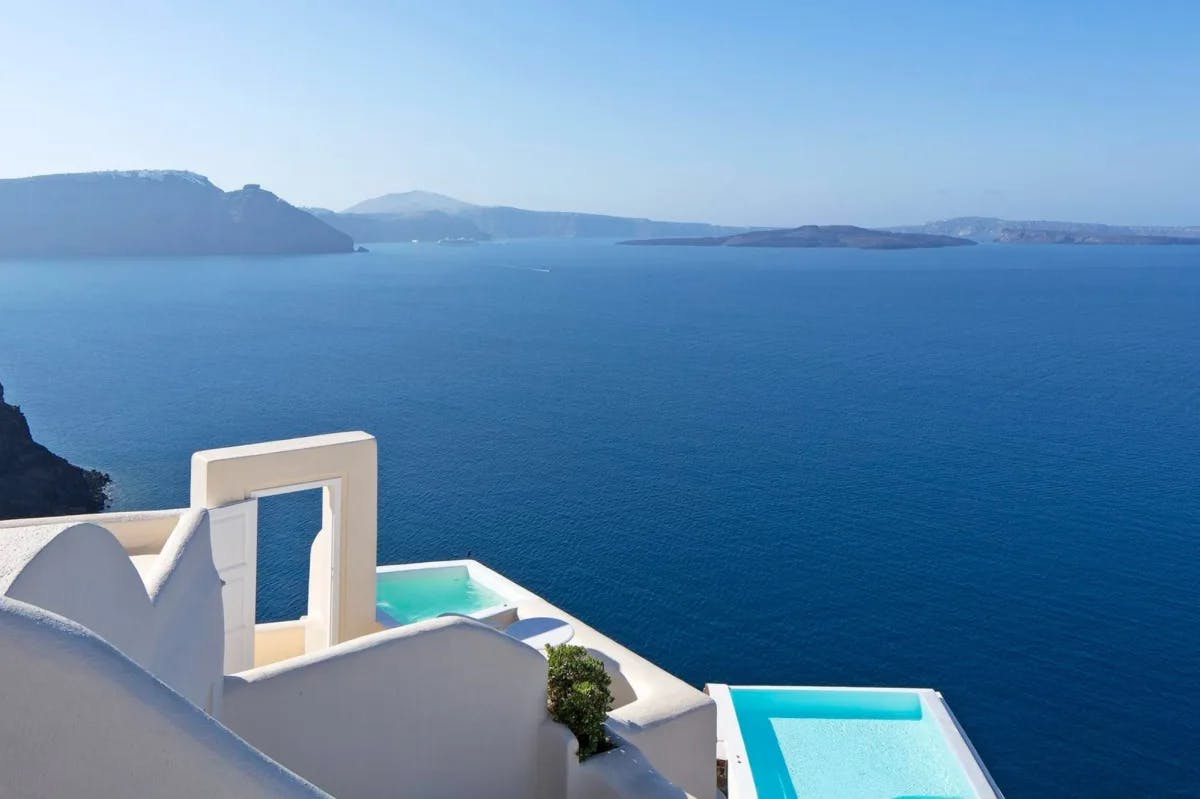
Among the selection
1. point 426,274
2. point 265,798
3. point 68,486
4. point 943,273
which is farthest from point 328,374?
point 943,273

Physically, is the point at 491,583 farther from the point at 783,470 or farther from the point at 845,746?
the point at 783,470

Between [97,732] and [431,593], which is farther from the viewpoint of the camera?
[431,593]

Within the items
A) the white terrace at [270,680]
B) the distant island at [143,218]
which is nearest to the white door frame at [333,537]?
the white terrace at [270,680]

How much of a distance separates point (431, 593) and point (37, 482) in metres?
23.6

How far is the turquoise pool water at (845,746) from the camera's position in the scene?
12695 millimetres

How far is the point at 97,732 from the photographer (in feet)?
8.98

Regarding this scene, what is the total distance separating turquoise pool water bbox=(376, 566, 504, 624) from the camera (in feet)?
45.3

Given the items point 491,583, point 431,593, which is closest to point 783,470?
point 491,583

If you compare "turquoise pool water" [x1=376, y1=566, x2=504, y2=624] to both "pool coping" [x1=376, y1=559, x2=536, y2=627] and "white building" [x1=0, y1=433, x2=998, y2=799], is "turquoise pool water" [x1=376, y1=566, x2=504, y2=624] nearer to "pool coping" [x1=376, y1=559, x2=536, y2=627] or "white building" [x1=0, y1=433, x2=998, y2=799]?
"pool coping" [x1=376, y1=559, x2=536, y2=627]

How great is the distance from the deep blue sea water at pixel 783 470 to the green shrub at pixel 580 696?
1128 cm

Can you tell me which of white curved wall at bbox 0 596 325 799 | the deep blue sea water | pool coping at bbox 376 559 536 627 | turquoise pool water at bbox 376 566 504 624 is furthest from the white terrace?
the deep blue sea water

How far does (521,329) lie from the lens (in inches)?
2798

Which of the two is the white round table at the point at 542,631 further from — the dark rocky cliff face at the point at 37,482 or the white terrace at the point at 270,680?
the dark rocky cliff face at the point at 37,482

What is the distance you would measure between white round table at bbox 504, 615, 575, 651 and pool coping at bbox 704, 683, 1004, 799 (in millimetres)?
2997
